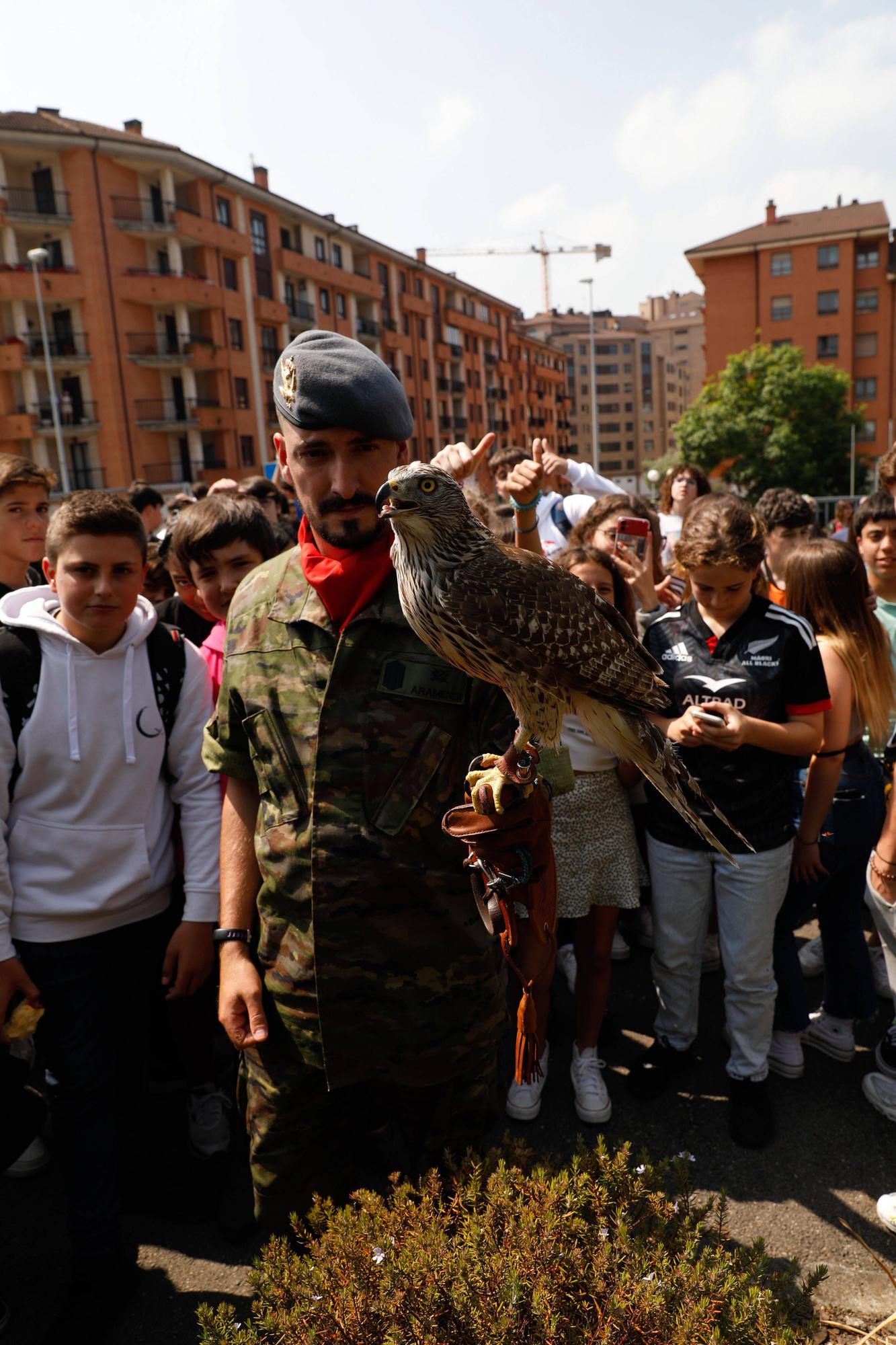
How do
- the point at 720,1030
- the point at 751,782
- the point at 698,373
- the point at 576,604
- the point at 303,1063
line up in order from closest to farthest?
the point at 576,604 < the point at 303,1063 < the point at 751,782 < the point at 720,1030 < the point at 698,373

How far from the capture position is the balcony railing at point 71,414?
1462 inches

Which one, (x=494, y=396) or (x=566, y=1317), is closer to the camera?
(x=566, y=1317)

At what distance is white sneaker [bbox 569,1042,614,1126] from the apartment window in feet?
160

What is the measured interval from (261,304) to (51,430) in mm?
14062

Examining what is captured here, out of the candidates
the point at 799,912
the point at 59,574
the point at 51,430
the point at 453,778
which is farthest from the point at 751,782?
the point at 51,430

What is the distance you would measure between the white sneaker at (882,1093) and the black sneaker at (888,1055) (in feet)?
0.10

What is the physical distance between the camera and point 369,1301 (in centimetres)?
167

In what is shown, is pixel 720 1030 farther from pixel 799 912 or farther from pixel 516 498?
pixel 516 498

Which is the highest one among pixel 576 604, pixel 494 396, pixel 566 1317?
pixel 494 396

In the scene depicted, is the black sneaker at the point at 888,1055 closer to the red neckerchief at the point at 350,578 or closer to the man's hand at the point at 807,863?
the man's hand at the point at 807,863

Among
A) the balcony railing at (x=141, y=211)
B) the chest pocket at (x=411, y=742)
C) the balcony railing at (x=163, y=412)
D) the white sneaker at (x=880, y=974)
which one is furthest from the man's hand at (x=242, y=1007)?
the balcony railing at (x=141, y=211)

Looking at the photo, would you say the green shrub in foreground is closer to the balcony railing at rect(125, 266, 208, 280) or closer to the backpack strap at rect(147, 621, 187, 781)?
the backpack strap at rect(147, 621, 187, 781)

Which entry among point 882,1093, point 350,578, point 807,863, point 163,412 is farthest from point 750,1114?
point 163,412

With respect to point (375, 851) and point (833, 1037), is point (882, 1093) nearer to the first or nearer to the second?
point (833, 1037)
